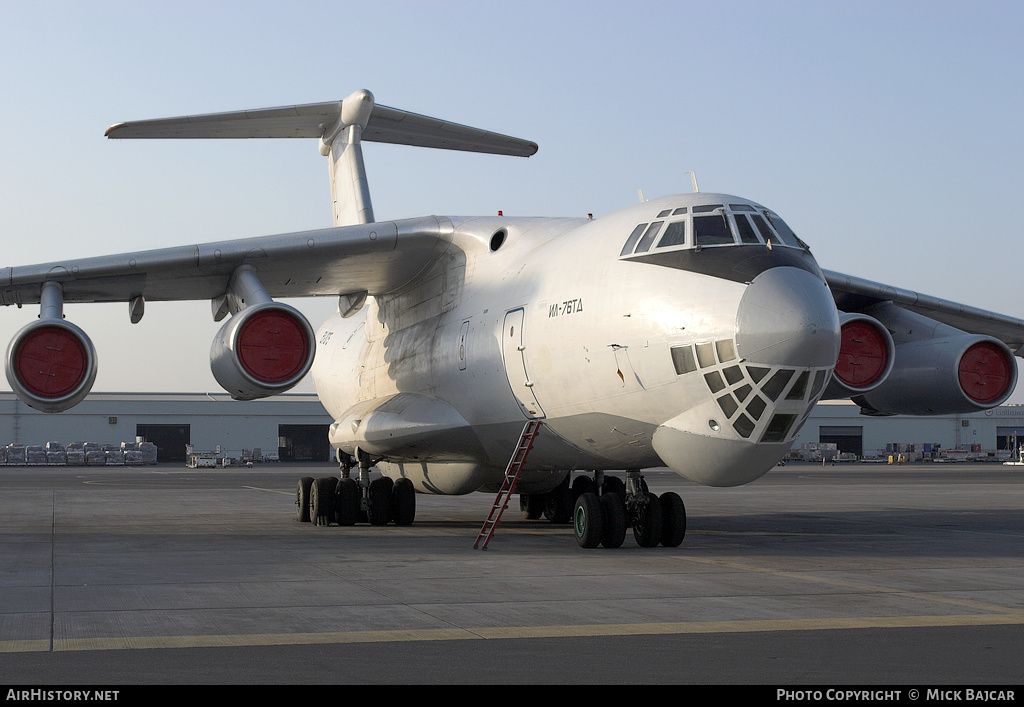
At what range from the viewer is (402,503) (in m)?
15.4

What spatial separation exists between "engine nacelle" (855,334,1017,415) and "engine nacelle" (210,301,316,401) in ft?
22.2

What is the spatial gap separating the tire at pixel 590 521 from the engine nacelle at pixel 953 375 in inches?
162

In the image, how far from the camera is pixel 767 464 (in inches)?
387

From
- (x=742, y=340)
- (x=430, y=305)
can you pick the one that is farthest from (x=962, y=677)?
(x=430, y=305)

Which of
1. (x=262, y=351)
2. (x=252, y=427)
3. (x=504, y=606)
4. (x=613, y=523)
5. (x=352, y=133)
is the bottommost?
(x=252, y=427)

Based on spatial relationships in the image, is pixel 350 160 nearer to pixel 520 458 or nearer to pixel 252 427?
pixel 520 458

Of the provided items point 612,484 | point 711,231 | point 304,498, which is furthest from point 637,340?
point 304,498

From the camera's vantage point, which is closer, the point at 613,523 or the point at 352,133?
the point at 613,523

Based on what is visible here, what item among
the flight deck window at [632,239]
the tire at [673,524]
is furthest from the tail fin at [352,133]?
the tire at [673,524]

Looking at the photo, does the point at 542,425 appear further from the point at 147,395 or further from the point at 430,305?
the point at 147,395

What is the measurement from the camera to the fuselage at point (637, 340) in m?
9.22

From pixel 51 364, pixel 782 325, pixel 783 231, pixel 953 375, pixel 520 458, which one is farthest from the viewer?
pixel 953 375

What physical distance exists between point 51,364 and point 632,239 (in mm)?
6435

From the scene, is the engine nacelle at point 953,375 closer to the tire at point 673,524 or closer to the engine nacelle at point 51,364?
the tire at point 673,524
